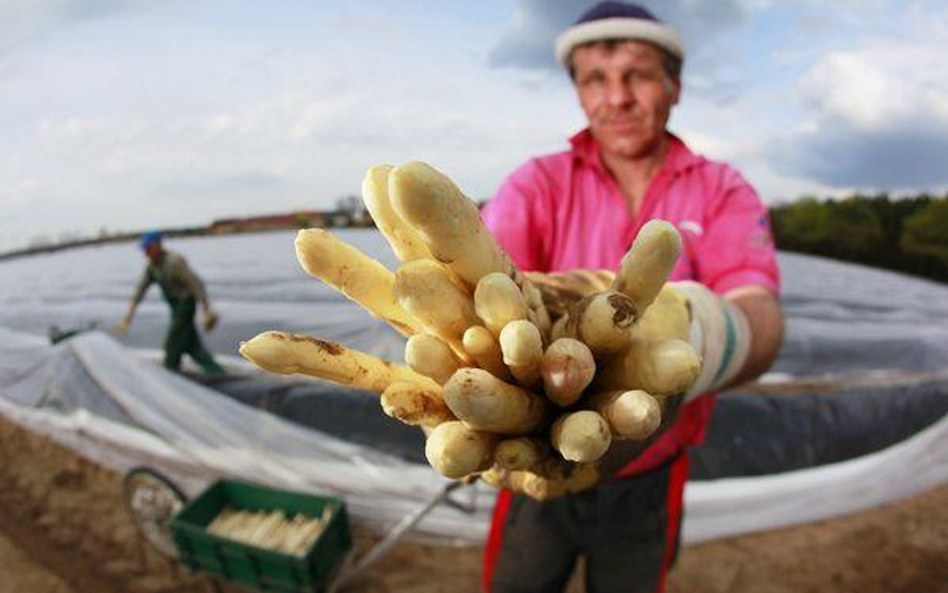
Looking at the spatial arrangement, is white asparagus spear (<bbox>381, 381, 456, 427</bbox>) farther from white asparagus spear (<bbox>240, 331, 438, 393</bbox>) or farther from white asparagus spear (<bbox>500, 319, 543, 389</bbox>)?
white asparagus spear (<bbox>500, 319, 543, 389</bbox>)

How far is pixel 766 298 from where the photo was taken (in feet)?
5.32

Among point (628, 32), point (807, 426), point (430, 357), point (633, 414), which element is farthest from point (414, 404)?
point (807, 426)

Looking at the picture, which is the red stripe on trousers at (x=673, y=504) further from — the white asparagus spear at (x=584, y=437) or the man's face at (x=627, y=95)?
the white asparagus spear at (x=584, y=437)

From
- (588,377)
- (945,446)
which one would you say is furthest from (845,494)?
(588,377)

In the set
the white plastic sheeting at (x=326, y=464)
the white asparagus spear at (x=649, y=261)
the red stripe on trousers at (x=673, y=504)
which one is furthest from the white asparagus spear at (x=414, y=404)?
the white plastic sheeting at (x=326, y=464)

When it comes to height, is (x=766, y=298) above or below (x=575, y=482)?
above

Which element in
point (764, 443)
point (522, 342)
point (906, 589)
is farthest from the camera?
point (764, 443)

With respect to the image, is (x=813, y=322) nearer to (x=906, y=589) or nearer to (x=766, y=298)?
(x=906, y=589)

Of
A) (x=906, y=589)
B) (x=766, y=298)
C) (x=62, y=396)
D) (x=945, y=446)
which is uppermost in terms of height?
(x=766, y=298)

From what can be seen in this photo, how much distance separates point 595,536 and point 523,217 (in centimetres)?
120

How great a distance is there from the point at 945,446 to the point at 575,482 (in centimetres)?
594

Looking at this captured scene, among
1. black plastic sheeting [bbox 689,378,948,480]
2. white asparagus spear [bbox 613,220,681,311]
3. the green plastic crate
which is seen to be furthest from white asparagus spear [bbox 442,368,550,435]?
black plastic sheeting [bbox 689,378,948,480]

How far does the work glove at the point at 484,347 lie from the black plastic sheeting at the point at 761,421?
427cm

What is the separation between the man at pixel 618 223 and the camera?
6.42 ft
